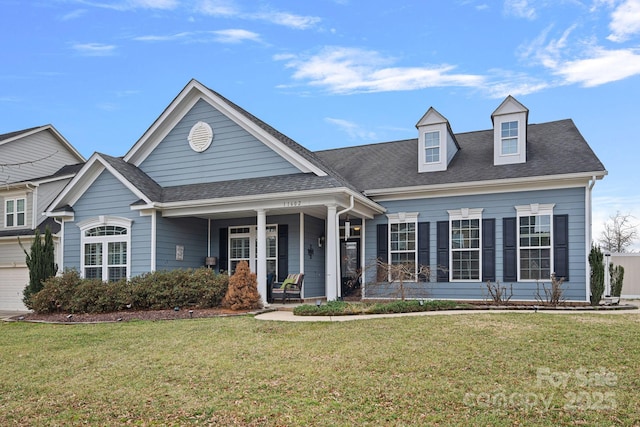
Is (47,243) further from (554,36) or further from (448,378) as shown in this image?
(554,36)

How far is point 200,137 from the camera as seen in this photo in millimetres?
16250

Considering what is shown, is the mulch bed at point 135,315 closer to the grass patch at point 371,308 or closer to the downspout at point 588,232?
the grass patch at point 371,308

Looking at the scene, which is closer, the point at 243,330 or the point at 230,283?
the point at 243,330

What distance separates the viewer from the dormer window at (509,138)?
15.7m

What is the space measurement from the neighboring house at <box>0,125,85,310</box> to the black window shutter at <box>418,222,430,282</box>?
40.9 ft

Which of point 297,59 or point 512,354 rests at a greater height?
point 297,59

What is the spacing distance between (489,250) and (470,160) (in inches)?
124

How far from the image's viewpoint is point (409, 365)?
22.9ft

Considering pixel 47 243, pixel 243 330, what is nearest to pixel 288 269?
pixel 243 330

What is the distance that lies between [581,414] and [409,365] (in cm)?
224

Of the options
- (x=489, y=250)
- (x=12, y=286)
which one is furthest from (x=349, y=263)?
(x=12, y=286)

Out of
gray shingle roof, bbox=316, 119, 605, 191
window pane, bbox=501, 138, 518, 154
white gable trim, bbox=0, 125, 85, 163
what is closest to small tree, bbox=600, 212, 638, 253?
gray shingle roof, bbox=316, 119, 605, 191

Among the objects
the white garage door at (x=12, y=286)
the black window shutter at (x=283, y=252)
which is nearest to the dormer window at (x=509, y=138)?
the black window shutter at (x=283, y=252)

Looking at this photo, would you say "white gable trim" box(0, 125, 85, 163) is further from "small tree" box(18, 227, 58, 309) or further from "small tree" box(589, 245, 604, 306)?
"small tree" box(589, 245, 604, 306)
